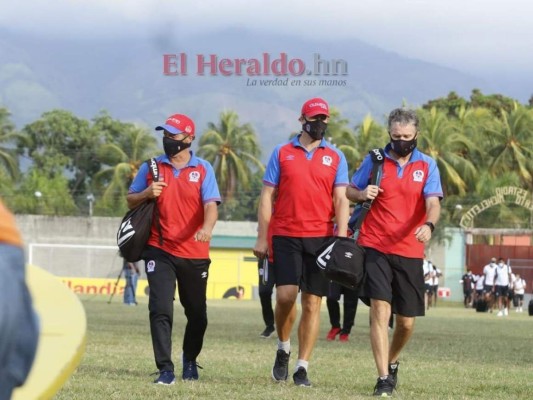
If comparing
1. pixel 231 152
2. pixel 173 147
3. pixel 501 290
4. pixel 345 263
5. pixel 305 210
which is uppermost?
pixel 173 147

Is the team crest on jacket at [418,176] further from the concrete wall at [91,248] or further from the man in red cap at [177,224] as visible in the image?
the concrete wall at [91,248]

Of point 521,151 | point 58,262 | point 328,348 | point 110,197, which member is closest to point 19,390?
point 328,348

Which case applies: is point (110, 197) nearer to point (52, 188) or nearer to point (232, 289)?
point (52, 188)

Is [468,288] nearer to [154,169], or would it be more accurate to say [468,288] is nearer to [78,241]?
[78,241]

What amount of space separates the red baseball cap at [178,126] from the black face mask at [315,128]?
980mm

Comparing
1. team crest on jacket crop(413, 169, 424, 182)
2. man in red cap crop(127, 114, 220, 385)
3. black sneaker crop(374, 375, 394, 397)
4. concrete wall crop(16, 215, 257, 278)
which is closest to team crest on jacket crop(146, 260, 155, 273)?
man in red cap crop(127, 114, 220, 385)

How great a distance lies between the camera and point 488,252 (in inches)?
2630

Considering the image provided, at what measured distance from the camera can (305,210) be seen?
33.0ft

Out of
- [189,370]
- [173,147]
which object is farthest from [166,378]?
[173,147]

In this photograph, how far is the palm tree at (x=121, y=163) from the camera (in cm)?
8669

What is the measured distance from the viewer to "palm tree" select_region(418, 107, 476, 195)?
253 feet

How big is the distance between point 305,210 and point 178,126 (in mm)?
1266

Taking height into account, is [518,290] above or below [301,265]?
below

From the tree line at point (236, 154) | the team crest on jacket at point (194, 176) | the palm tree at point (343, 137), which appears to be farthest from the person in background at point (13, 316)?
the palm tree at point (343, 137)
